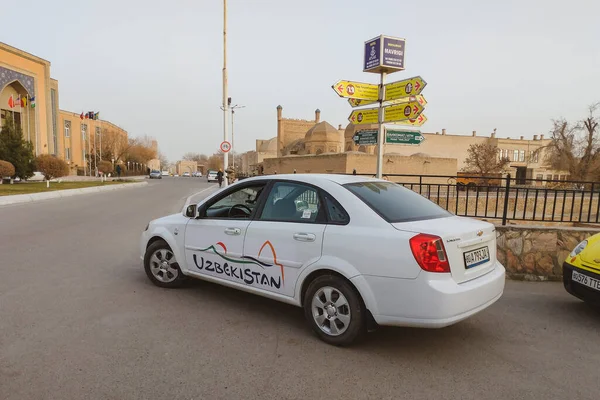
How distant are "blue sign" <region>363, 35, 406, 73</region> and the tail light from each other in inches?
220

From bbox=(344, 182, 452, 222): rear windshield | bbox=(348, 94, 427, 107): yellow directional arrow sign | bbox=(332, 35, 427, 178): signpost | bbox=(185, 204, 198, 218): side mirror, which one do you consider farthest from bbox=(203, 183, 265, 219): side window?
bbox=(348, 94, 427, 107): yellow directional arrow sign

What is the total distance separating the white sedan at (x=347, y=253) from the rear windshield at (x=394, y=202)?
1 centimetres

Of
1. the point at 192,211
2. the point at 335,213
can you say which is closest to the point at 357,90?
the point at 192,211

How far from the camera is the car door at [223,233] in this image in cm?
Answer: 412

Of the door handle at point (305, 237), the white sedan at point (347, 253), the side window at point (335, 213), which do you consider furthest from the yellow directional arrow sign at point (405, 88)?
the door handle at point (305, 237)

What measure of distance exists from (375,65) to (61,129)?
2617 inches

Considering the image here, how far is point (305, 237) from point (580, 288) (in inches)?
125

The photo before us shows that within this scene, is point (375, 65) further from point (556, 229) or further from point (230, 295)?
point (230, 295)

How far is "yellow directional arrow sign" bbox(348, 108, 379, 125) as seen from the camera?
8.13 meters

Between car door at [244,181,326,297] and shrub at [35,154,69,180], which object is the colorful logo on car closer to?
car door at [244,181,326,297]

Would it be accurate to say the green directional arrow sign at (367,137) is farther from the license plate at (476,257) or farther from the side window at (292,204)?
the license plate at (476,257)

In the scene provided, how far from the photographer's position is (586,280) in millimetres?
4129

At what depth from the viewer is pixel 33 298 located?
4.46 metres

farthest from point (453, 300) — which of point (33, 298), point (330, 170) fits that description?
point (330, 170)
